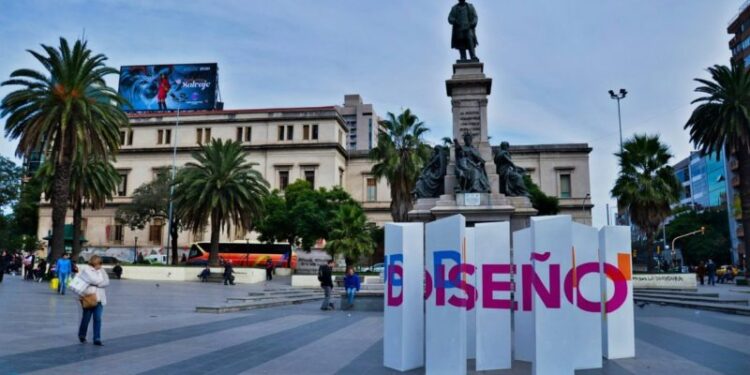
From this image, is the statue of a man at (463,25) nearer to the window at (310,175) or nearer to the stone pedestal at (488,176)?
the stone pedestal at (488,176)

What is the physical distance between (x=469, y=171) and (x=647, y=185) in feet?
59.8

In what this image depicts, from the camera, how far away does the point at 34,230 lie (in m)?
77.2

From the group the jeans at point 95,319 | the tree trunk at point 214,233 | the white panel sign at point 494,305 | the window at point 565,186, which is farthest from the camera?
the window at point 565,186

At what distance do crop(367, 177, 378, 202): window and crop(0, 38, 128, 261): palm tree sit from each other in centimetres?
3974

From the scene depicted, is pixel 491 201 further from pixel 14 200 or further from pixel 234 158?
pixel 14 200

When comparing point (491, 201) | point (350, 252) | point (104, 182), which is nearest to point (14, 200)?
point (104, 182)

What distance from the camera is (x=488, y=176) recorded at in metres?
20.3

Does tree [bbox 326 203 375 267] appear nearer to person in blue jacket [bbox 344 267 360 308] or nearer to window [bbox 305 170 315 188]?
person in blue jacket [bbox 344 267 360 308]

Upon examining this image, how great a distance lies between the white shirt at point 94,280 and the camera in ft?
32.4

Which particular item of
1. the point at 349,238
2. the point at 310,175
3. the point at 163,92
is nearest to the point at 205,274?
the point at 349,238

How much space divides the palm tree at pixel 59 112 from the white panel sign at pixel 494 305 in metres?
27.0

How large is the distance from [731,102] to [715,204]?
62.2 metres

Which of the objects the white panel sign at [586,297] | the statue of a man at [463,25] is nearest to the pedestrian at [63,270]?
the statue of a man at [463,25]

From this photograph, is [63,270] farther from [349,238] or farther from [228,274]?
[349,238]
